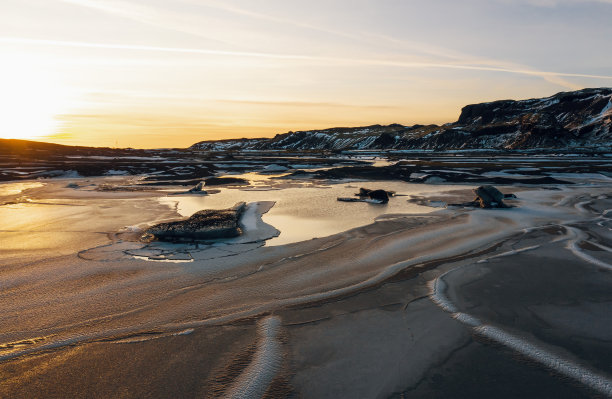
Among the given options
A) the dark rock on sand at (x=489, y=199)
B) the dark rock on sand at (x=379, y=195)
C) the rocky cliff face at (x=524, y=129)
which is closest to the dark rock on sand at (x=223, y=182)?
the dark rock on sand at (x=379, y=195)

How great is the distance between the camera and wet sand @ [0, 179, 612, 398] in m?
Result: 4.96

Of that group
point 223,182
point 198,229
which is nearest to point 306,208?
point 198,229

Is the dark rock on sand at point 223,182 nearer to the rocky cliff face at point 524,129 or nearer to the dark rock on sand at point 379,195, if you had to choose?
the dark rock on sand at point 379,195

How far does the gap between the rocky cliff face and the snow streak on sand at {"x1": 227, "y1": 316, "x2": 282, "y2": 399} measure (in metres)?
108

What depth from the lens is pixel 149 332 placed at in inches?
246

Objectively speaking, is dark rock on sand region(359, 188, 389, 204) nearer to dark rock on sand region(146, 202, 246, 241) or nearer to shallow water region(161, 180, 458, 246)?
shallow water region(161, 180, 458, 246)

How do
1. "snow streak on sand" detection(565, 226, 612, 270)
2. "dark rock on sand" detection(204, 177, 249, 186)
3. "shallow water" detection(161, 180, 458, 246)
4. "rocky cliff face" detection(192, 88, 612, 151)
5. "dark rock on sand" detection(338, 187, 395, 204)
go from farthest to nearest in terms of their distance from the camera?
1. "rocky cliff face" detection(192, 88, 612, 151)
2. "dark rock on sand" detection(204, 177, 249, 186)
3. "dark rock on sand" detection(338, 187, 395, 204)
4. "shallow water" detection(161, 180, 458, 246)
5. "snow streak on sand" detection(565, 226, 612, 270)

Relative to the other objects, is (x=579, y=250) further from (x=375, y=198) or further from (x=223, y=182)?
(x=223, y=182)

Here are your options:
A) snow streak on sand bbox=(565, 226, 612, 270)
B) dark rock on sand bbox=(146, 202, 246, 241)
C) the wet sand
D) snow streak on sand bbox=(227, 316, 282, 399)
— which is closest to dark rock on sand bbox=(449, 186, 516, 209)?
snow streak on sand bbox=(565, 226, 612, 270)

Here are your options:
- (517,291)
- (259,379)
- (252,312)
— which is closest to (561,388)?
(517,291)

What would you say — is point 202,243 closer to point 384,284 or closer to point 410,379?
point 384,284

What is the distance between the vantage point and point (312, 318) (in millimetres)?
6770

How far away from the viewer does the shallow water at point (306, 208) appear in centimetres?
1386

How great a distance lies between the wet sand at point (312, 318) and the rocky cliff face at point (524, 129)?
102m
